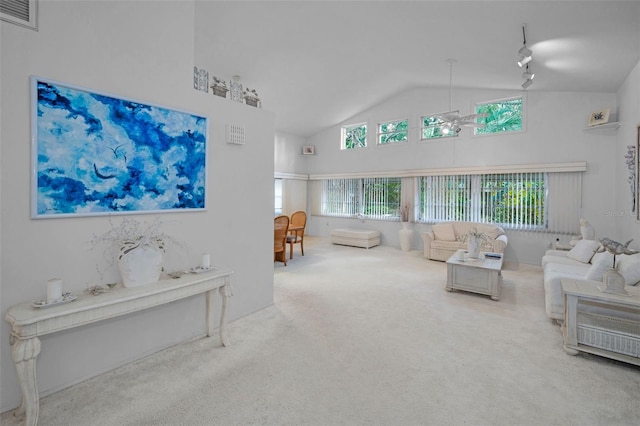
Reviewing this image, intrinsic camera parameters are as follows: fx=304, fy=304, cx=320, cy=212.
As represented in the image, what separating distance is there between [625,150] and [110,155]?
6419mm

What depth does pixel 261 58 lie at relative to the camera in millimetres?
4992

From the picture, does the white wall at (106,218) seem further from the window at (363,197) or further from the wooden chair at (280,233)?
the window at (363,197)

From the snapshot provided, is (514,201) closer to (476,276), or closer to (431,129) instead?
(431,129)

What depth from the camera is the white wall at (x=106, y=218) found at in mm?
1841

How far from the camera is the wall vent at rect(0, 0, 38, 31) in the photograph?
5.88ft

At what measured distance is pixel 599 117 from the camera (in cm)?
504

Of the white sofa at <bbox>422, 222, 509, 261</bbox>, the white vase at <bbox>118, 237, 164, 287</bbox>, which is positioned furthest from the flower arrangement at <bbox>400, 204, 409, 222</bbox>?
the white vase at <bbox>118, 237, 164, 287</bbox>

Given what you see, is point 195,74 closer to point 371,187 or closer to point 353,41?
point 353,41

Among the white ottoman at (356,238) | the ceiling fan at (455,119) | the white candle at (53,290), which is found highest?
the ceiling fan at (455,119)

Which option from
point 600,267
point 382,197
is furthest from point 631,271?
point 382,197

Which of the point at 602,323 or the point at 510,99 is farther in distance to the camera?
the point at 510,99

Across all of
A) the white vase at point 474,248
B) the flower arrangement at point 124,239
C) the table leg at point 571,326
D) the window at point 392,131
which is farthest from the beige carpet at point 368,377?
the window at point 392,131

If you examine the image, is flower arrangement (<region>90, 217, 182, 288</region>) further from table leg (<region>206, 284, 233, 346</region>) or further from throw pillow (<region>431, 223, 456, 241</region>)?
throw pillow (<region>431, 223, 456, 241</region>)

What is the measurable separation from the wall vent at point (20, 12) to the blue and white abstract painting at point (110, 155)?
0.35 metres
